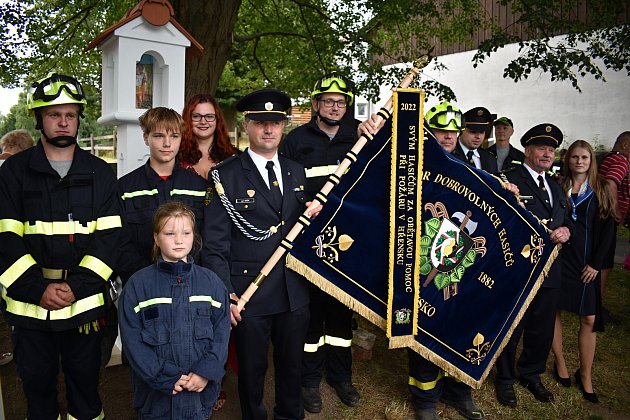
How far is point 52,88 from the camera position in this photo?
3.06 m

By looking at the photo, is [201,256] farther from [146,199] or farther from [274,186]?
[274,186]

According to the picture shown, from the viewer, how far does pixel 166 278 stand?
2.84 m

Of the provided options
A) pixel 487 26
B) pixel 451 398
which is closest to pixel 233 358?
pixel 451 398

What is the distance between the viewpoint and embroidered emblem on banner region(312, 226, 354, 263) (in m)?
3.53

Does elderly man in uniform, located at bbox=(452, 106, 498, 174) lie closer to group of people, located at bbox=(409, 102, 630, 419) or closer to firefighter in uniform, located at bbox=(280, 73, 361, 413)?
group of people, located at bbox=(409, 102, 630, 419)

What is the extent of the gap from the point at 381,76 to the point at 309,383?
7.03 m

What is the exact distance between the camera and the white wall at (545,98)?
18.2 meters

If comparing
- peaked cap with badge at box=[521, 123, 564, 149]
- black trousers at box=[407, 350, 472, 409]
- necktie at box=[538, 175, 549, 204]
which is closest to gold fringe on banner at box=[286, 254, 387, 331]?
black trousers at box=[407, 350, 472, 409]

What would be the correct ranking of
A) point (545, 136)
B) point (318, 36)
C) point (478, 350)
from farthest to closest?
point (318, 36) → point (545, 136) → point (478, 350)

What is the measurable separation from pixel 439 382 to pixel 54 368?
272cm

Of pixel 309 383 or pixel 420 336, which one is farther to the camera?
pixel 309 383

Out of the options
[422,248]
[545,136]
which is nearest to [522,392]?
[422,248]

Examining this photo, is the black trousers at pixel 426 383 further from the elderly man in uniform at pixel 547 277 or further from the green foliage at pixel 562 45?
the green foliage at pixel 562 45

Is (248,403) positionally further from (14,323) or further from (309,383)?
(14,323)
